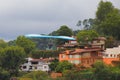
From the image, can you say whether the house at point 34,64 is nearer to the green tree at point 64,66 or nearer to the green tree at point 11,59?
the green tree at point 11,59

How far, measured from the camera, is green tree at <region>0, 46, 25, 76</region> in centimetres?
4644

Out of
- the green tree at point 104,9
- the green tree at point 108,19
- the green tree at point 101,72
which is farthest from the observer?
the green tree at point 104,9

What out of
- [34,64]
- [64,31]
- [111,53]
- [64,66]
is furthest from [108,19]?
[64,31]

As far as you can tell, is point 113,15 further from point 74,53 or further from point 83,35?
point 74,53

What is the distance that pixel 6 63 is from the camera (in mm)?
46719

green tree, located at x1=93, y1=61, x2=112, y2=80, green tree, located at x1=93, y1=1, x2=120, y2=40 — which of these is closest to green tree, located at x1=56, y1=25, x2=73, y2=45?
green tree, located at x1=93, y1=1, x2=120, y2=40

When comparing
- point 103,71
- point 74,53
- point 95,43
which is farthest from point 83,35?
point 103,71

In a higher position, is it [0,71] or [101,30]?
[101,30]

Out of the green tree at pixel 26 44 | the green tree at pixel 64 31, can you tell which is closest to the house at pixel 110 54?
the green tree at pixel 26 44

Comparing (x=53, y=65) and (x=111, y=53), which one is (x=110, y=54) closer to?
(x=111, y=53)

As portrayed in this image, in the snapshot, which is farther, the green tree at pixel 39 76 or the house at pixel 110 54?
the green tree at pixel 39 76

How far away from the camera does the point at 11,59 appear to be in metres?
46.7

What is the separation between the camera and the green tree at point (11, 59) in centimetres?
4644

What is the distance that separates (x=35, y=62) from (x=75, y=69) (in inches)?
524
